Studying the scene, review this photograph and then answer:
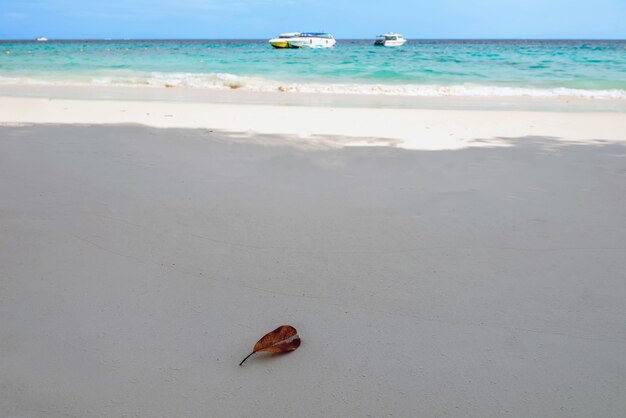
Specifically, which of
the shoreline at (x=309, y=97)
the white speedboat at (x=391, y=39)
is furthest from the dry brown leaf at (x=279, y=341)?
the white speedboat at (x=391, y=39)

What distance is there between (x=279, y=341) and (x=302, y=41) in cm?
3893

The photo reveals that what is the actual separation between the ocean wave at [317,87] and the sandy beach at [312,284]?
25.5ft

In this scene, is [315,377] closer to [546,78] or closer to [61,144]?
[61,144]

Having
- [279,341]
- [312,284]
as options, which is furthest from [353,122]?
[279,341]

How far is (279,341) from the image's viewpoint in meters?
1.41

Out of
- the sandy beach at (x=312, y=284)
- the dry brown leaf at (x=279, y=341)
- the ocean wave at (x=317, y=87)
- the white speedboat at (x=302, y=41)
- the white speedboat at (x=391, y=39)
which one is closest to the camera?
the sandy beach at (x=312, y=284)

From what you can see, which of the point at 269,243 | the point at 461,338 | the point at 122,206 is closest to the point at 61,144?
the point at 122,206

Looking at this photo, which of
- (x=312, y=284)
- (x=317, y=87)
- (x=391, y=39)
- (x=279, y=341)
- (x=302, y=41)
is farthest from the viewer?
(x=391, y=39)

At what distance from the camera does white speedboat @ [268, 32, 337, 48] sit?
37938 mm

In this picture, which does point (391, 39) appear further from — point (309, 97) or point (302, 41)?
point (309, 97)

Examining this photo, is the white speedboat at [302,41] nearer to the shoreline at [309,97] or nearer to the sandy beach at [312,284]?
the shoreline at [309,97]

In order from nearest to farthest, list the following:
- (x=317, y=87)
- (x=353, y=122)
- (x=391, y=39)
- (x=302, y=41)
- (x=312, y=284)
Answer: (x=312, y=284) → (x=353, y=122) → (x=317, y=87) → (x=302, y=41) → (x=391, y=39)

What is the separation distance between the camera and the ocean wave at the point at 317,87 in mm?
10664

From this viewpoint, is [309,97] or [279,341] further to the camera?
[309,97]
